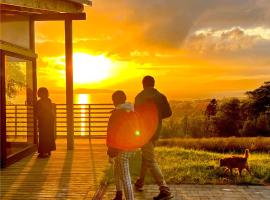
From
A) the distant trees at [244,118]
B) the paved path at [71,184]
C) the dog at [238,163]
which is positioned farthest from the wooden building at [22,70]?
the distant trees at [244,118]

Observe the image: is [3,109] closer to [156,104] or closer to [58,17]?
[58,17]

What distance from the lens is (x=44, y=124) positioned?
39.8 ft

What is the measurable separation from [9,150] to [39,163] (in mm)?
735

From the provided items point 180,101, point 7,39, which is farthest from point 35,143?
point 180,101

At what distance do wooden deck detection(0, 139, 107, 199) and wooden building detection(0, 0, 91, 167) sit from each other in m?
0.51

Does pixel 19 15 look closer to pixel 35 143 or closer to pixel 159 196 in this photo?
pixel 35 143

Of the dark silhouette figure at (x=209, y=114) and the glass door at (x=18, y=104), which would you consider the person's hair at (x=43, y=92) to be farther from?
the dark silhouette figure at (x=209, y=114)

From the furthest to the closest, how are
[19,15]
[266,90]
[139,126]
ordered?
1. [266,90]
2. [19,15]
3. [139,126]

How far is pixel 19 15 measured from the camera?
1255 centimetres

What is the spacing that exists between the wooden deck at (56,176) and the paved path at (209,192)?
0.74 m

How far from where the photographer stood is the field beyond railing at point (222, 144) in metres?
16.7

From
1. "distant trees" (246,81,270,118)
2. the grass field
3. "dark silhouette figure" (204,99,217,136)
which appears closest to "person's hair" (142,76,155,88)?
the grass field

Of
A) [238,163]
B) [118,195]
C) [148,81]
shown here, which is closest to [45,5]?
[148,81]

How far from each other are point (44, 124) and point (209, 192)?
18.3 ft
